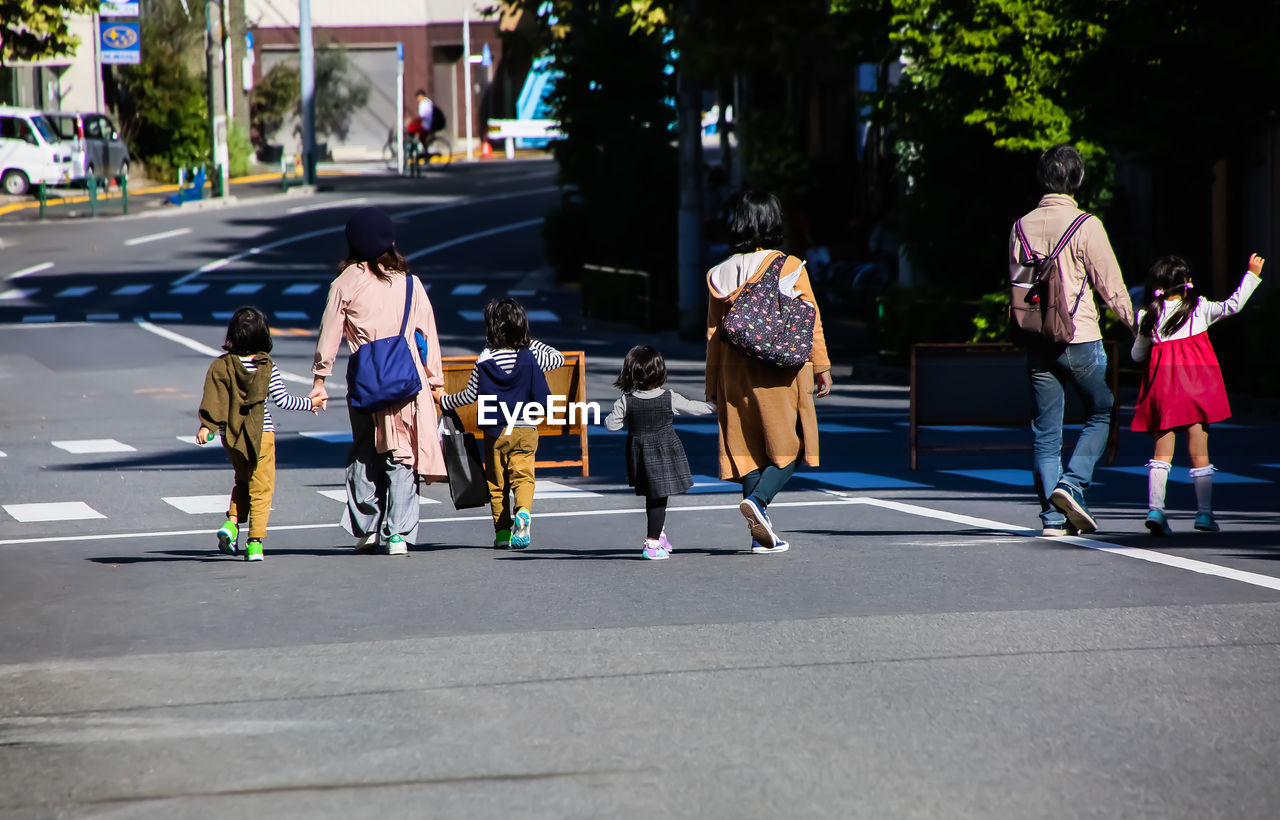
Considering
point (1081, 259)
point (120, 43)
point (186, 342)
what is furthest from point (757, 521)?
point (120, 43)

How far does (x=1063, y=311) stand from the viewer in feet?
28.7

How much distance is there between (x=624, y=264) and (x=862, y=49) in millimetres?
8455

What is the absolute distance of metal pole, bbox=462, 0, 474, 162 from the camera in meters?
71.4

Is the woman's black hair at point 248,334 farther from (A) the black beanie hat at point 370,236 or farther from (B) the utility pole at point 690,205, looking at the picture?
(B) the utility pole at point 690,205

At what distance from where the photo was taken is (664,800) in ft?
15.8

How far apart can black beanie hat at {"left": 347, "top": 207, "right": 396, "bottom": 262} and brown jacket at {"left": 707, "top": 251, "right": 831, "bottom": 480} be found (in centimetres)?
A: 150

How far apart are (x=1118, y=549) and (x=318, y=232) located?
38.1 metres

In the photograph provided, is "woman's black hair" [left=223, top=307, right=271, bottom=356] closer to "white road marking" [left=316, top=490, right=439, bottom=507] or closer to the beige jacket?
"white road marking" [left=316, top=490, right=439, bottom=507]

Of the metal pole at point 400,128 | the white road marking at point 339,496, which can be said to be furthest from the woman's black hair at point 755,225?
the metal pole at point 400,128

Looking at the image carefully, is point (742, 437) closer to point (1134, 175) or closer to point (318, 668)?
point (318, 668)

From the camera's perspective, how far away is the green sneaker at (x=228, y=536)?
938cm

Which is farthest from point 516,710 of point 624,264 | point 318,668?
point 624,264

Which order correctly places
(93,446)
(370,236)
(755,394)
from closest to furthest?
(755,394), (370,236), (93,446)

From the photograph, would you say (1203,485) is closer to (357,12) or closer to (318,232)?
(318,232)
